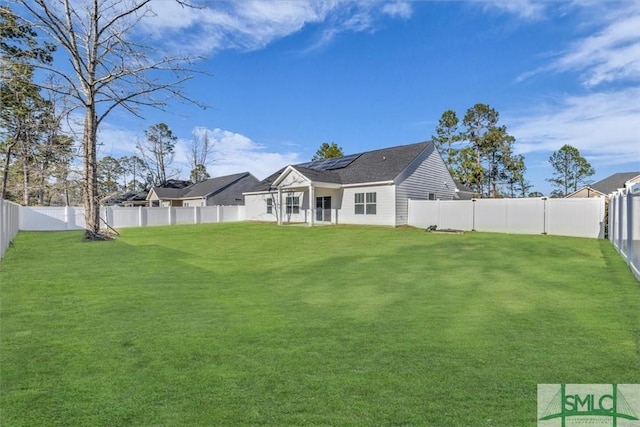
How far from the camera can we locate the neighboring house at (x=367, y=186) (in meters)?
19.3

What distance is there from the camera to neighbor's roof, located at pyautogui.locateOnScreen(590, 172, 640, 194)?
107ft

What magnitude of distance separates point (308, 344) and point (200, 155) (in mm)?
46802

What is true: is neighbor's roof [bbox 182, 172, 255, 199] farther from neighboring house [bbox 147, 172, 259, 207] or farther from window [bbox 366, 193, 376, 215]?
window [bbox 366, 193, 376, 215]

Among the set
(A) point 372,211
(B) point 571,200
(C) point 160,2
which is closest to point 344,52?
(C) point 160,2

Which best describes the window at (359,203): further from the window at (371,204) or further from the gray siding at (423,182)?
the gray siding at (423,182)

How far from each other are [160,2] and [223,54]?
2741mm

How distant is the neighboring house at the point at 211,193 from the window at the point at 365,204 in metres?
18.3

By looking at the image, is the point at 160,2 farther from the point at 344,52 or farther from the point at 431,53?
the point at 431,53

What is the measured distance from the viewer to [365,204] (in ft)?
66.5

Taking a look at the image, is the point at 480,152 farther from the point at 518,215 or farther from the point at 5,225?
the point at 5,225

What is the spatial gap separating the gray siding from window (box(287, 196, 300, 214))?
7.70 metres

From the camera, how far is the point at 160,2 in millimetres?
13023

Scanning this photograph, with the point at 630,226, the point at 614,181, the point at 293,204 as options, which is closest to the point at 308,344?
the point at 630,226

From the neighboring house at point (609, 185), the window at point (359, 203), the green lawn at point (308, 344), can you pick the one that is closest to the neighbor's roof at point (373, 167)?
the window at point (359, 203)
